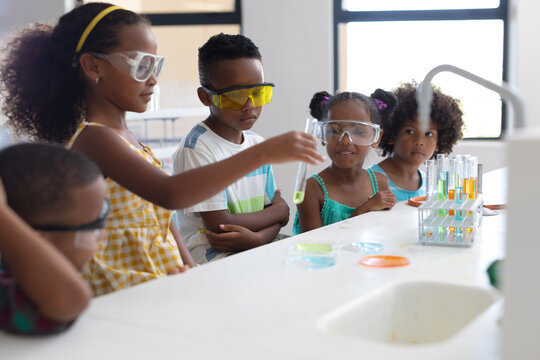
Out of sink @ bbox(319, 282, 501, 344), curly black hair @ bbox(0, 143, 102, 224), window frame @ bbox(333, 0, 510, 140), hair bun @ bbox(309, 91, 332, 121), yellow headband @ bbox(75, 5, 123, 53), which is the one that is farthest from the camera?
window frame @ bbox(333, 0, 510, 140)

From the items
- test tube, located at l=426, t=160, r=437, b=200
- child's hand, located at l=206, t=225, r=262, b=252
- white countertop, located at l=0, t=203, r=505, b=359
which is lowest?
child's hand, located at l=206, t=225, r=262, b=252

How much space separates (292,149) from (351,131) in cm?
96

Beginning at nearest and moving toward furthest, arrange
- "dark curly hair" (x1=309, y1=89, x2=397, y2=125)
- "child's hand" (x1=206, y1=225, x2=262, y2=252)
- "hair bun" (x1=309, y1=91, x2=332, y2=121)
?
"child's hand" (x1=206, y1=225, x2=262, y2=252)
"dark curly hair" (x1=309, y1=89, x2=397, y2=125)
"hair bun" (x1=309, y1=91, x2=332, y2=121)

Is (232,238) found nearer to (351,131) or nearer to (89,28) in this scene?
(351,131)

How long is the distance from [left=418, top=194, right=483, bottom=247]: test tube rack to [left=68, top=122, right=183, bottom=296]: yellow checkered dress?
64 cm

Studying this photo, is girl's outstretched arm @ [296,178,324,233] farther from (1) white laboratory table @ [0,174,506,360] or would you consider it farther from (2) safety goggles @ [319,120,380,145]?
(1) white laboratory table @ [0,174,506,360]

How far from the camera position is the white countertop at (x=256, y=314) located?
85 centimetres

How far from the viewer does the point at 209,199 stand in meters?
2.01

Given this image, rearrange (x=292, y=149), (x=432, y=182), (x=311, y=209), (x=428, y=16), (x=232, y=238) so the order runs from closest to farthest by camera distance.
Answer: (x=292, y=149) → (x=432, y=182) → (x=232, y=238) → (x=311, y=209) → (x=428, y=16)

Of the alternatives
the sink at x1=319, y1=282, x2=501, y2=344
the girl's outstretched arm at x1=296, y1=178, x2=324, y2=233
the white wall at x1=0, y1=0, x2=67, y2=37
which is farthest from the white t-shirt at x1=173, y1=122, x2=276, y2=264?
the white wall at x1=0, y1=0, x2=67, y2=37

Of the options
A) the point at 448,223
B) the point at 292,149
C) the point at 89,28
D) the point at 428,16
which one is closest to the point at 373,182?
the point at 448,223

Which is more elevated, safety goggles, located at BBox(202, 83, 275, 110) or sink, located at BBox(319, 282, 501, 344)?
safety goggles, located at BBox(202, 83, 275, 110)

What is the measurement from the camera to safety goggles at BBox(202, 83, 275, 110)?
6.92 ft

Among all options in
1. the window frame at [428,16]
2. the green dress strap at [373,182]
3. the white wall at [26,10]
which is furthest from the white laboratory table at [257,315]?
the white wall at [26,10]
